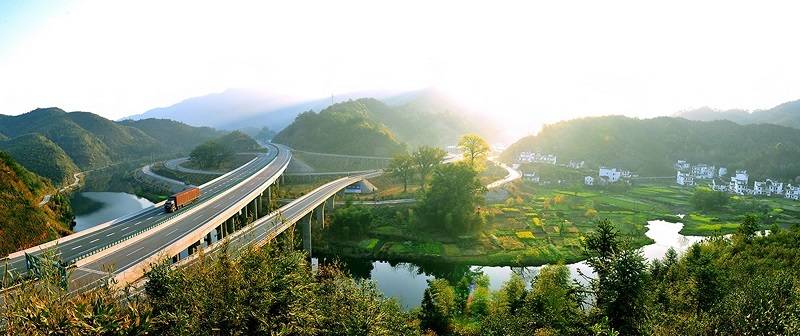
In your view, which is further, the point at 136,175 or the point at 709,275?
the point at 136,175

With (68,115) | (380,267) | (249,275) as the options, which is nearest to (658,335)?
(249,275)

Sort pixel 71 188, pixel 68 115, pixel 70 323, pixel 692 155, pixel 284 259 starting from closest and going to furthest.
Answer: pixel 70 323
pixel 284 259
pixel 71 188
pixel 692 155
pixel 68 115

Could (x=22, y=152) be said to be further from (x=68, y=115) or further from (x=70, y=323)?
(x=70, y=323)

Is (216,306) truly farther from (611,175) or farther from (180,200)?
(611,175)

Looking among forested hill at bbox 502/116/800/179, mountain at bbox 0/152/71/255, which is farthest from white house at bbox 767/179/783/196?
mountain at bbox 0/152/71/255

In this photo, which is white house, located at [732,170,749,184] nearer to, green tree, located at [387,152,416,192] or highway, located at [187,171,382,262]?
green tree, located at [387,152,416,192]

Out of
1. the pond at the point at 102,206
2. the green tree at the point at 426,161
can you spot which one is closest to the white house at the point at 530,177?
the green tree at the point at 426,161
